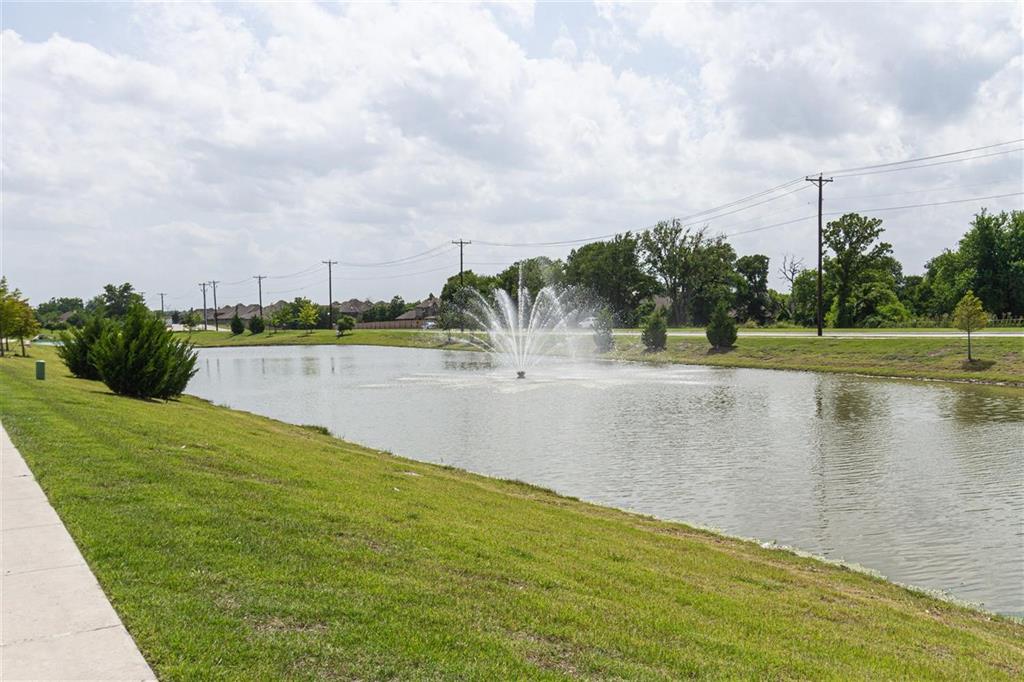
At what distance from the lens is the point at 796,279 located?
10794 cm

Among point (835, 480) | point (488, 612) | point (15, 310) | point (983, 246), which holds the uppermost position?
point (983, 246)

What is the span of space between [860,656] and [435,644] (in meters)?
3.93

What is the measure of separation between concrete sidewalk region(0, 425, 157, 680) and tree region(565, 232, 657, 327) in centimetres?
11076

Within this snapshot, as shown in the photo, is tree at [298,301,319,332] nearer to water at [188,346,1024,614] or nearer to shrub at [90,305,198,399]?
water at [188,346,1024,614]

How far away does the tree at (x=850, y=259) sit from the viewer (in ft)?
255

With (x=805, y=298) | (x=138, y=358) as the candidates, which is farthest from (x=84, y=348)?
(x=805, y=298)

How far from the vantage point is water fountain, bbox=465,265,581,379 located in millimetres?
61000

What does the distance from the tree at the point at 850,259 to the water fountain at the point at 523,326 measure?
29.2 meters

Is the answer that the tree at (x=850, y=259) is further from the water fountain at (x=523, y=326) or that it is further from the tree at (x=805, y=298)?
the water fountain at (x=523, y=326)

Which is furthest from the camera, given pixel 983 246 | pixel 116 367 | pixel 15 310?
pixel 983 246

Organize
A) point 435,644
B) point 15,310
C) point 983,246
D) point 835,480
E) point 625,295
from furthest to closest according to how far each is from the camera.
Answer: point 625,295 < point 983,246 < point 15,310 < point 835,480 < point 435,644

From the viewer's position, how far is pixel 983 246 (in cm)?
7600

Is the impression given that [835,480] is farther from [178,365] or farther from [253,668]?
[178,365]

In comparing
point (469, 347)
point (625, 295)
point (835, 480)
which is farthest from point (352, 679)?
point (625, 295)
